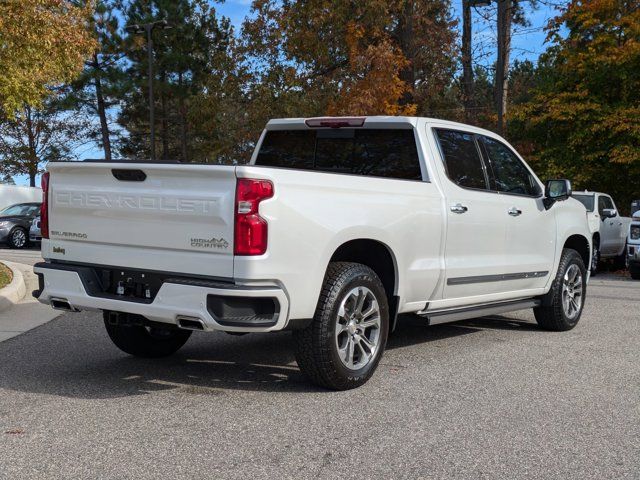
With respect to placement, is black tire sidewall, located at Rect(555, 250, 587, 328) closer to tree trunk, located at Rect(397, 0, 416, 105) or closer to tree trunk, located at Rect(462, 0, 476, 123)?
tree trunk, located at Rect(397, 0, 416, 105)

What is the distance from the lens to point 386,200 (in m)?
5.70

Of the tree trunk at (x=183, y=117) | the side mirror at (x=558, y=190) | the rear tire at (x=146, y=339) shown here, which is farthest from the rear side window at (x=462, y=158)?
the tree trunk at (x=183, y=117)

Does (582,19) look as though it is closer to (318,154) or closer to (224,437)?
(318,154)

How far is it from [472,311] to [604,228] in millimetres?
12535

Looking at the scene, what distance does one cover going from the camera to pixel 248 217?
4.71m

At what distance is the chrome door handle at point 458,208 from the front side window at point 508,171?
0.89 meters

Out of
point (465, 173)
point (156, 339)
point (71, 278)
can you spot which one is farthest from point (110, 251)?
point (465, 173)

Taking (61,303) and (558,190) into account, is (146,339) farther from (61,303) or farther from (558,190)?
(558,190)

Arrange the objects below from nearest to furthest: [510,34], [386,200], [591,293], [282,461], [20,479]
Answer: [20,479] < [282,461] < [386,200] < [591,293] < [510,34]

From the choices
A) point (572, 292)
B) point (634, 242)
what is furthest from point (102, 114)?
point (572, 292)

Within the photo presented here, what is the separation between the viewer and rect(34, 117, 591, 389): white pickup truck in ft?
15.7

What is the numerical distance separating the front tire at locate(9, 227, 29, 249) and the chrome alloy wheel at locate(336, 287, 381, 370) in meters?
20.7

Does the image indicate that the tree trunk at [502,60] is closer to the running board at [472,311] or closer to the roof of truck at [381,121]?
the running board at [472,311]

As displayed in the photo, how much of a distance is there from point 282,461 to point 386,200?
2.33 metres
